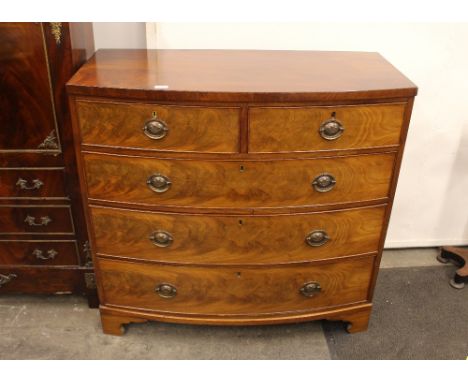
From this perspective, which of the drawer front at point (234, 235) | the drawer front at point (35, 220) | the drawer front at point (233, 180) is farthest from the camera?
the drawer front at point (35, 220)

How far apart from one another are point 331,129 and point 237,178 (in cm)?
34

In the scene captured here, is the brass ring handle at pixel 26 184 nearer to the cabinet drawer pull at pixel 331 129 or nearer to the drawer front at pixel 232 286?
the drawer front at pixel 232 286

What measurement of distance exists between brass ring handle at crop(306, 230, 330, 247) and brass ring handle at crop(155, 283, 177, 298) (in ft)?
1.79

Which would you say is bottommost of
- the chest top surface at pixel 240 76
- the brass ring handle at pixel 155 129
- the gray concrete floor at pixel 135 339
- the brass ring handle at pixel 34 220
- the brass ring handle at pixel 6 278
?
the gray concrete floor at pixel 135 339

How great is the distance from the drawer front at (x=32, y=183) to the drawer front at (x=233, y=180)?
0.90 ft

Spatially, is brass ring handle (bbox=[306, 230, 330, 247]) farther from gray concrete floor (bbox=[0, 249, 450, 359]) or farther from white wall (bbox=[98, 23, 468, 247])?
white wall (bbox=[98, 23, 468, 247])

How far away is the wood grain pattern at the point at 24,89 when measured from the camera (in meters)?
1.63

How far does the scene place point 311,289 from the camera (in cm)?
187

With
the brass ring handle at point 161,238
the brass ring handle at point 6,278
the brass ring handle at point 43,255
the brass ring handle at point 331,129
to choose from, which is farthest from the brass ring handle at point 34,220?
the brass ring handle at point 331,129

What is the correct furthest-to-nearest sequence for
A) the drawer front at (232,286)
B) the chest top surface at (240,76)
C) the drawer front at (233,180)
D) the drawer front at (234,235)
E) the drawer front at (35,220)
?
the drawer front at (35,220)
the drawer front at (232,286)
the drawer front at (234,235)
the drawer front at (233,180)
the chest top surface at (240,76)

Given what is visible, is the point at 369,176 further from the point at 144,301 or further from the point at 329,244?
the point at 144,301

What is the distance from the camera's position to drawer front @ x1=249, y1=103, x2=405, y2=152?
1510mm

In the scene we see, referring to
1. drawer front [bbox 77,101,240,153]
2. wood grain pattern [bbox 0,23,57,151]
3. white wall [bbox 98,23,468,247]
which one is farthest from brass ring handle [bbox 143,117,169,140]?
white wall [bbox 98,23,468,247]

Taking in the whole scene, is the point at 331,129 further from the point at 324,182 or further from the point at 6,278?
the point at 6,278
